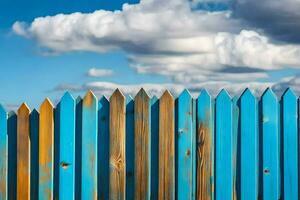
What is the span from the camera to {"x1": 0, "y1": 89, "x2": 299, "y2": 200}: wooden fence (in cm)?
714

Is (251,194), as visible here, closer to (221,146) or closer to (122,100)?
(221,146)

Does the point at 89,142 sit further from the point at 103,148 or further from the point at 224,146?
the point at 224,146

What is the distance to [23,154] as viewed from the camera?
742 centimetres

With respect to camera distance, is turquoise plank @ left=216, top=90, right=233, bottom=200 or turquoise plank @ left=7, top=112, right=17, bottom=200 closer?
turquoise plank @ left=216, top=90, right=233, bottom=200

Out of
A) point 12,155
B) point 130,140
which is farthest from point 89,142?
point 12,155

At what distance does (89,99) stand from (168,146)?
1118 mm

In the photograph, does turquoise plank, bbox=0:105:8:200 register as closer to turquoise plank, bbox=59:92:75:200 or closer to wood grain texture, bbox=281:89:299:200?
turquoise plank, bbox=59:92:75:200

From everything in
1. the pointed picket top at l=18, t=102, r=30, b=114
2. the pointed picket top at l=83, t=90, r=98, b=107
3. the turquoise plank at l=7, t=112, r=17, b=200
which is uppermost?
the pointed picket top at l=83, t=90, r=98, b=107

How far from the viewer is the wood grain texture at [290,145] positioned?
23.8 feet

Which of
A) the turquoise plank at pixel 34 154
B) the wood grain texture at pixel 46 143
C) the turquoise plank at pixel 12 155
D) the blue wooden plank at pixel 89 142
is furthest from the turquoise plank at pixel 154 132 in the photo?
the turquoise plank at pixel 12 155

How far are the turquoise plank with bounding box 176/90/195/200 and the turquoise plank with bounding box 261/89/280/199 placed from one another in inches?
35.4

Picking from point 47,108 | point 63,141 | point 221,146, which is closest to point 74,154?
point 63,141

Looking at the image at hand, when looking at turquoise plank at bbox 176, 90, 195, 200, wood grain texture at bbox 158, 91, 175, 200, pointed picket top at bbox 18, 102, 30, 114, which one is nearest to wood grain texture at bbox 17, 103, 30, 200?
pointed picket top at bbox 18, 102, 30, 114

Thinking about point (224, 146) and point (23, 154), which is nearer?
point (224, 146)
